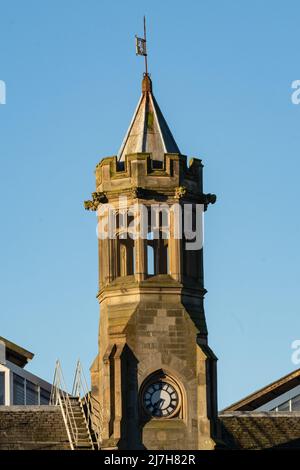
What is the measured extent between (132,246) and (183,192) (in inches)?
144

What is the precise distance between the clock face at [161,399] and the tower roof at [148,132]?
1019 centimetres

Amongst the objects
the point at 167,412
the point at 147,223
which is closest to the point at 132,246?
the point at 147,223

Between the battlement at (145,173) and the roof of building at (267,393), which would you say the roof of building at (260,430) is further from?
the battlement at (145,173)

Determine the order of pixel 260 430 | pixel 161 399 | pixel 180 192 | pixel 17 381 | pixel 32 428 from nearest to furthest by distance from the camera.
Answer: pixel 161 399 < pixel 180 192 < pixel 32 428 < pixel 260 430 < pixel 17 381

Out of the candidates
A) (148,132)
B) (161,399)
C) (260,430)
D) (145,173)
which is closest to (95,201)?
(145,173)

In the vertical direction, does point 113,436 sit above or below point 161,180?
below

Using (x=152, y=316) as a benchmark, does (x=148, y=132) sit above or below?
above

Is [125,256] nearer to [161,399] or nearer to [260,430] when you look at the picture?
[161,399]

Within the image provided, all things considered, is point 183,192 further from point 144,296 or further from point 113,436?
point 113,436

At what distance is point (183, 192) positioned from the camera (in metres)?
98.7

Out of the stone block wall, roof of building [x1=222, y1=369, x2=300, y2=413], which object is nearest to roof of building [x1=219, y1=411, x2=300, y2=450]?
roof of building [x1=222, y1=369, x2=300, y2=413]

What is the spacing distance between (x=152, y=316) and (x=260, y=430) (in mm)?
8511

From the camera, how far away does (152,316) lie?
98.1 m

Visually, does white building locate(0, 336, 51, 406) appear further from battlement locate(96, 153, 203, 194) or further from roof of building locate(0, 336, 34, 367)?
battlement locate(96, 153, 203, 194)
